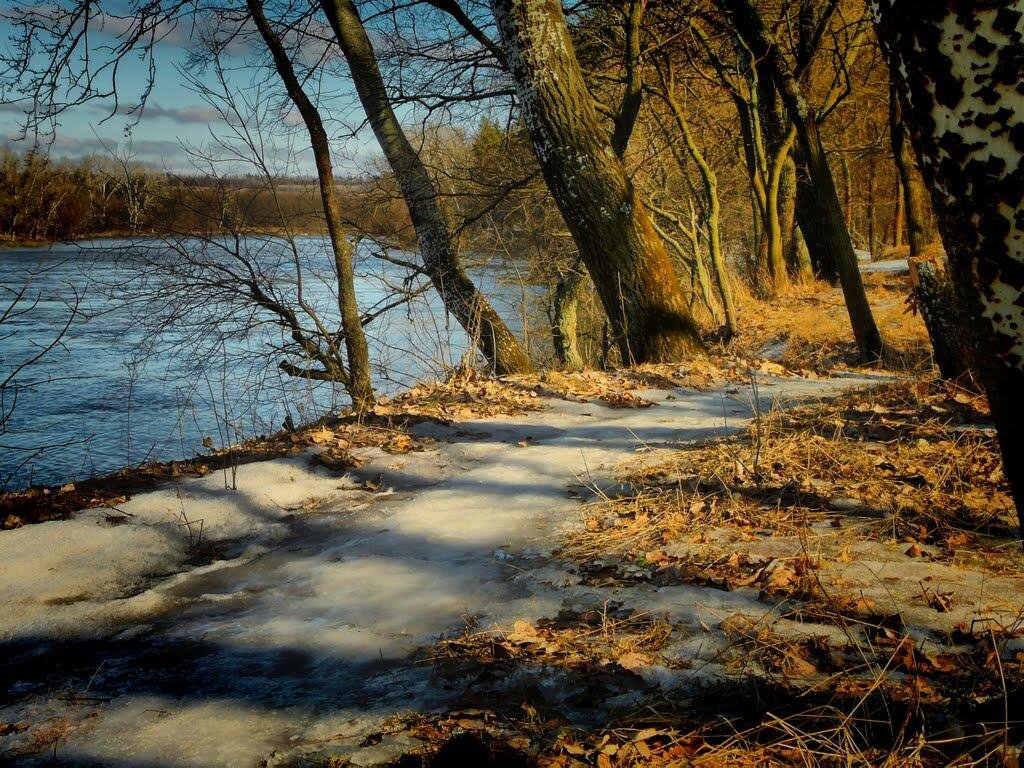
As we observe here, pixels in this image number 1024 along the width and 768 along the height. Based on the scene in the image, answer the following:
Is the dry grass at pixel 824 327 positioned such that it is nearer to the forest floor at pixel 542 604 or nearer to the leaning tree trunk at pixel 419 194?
the leaning tree trunk at pixel 419 194

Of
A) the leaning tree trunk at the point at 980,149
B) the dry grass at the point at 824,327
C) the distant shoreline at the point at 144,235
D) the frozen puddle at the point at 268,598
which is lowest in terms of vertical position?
the frozen puddle at the point at 268,598

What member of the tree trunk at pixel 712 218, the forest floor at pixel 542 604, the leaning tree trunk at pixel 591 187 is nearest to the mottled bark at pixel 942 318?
the forest floor at pixel 542 604

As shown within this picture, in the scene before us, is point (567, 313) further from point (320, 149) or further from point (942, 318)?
A: point (942, 318)

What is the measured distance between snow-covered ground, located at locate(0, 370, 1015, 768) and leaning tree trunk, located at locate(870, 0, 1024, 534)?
3.72 feet

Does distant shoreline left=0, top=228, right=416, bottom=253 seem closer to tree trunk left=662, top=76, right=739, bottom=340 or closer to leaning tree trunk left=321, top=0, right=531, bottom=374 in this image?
leaning tree trunk left=321, top=0, right=531, bottom=374

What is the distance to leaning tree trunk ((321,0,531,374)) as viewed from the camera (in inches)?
313

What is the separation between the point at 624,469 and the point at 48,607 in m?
2.76

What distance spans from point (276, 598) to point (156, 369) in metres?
11.6

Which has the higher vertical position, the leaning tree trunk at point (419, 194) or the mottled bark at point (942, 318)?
the leaning tree trunk at point (419, 194)

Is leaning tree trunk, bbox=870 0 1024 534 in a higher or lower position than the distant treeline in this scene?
lower

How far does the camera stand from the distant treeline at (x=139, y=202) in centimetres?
479

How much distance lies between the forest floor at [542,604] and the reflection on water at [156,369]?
1773 millimetres

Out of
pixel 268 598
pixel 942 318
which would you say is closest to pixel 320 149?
pixel 268 598

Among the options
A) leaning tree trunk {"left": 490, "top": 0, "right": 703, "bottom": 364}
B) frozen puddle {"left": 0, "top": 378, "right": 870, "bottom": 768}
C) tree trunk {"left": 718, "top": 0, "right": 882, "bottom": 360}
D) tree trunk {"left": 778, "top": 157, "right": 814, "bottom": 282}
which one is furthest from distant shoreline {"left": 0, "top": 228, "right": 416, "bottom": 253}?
tree trunk {"left": 778, "top": 157, "right": 814, "bottom": 282}
